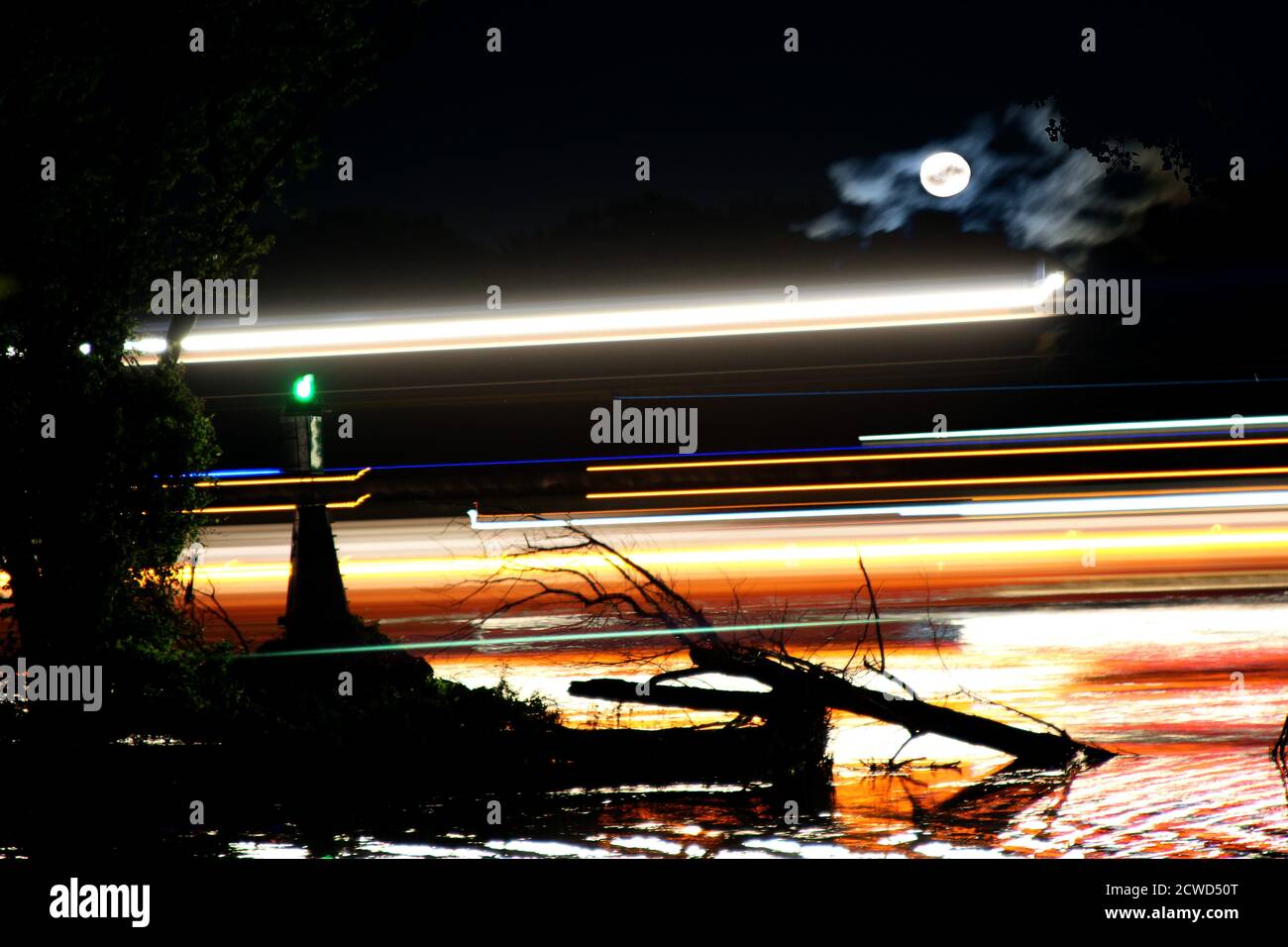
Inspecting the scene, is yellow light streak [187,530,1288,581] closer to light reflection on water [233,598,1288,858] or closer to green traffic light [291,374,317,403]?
light reflection on water [233,598,1288,858]

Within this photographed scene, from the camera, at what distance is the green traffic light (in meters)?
9.77

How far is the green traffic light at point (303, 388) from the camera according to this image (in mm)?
9766

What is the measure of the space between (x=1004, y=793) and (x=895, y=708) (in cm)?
96

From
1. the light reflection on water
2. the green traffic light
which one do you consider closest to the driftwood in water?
the light reflection on water

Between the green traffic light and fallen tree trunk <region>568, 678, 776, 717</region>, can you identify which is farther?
the green traffic light

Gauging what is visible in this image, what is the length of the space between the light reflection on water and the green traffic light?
2439 mm

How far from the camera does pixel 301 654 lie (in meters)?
9.36

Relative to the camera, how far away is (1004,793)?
735cm

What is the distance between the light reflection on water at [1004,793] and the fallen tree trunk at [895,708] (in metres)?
0.19

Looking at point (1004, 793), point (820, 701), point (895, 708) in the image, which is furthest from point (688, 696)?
point (1004, 793)

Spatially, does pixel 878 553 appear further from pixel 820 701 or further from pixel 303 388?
pixel 820 701

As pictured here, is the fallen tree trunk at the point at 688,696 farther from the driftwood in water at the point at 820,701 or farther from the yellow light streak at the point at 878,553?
the yellow light streak at the point at 878,553

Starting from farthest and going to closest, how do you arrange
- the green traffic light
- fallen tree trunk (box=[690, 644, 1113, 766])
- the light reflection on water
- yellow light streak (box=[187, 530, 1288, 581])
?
yellow light streak (box=[187, 530, 1288, 581]) → the green traffic light → fallen tree trunk (box=[690, 644, 1113, 766]) → the light reflection on water
